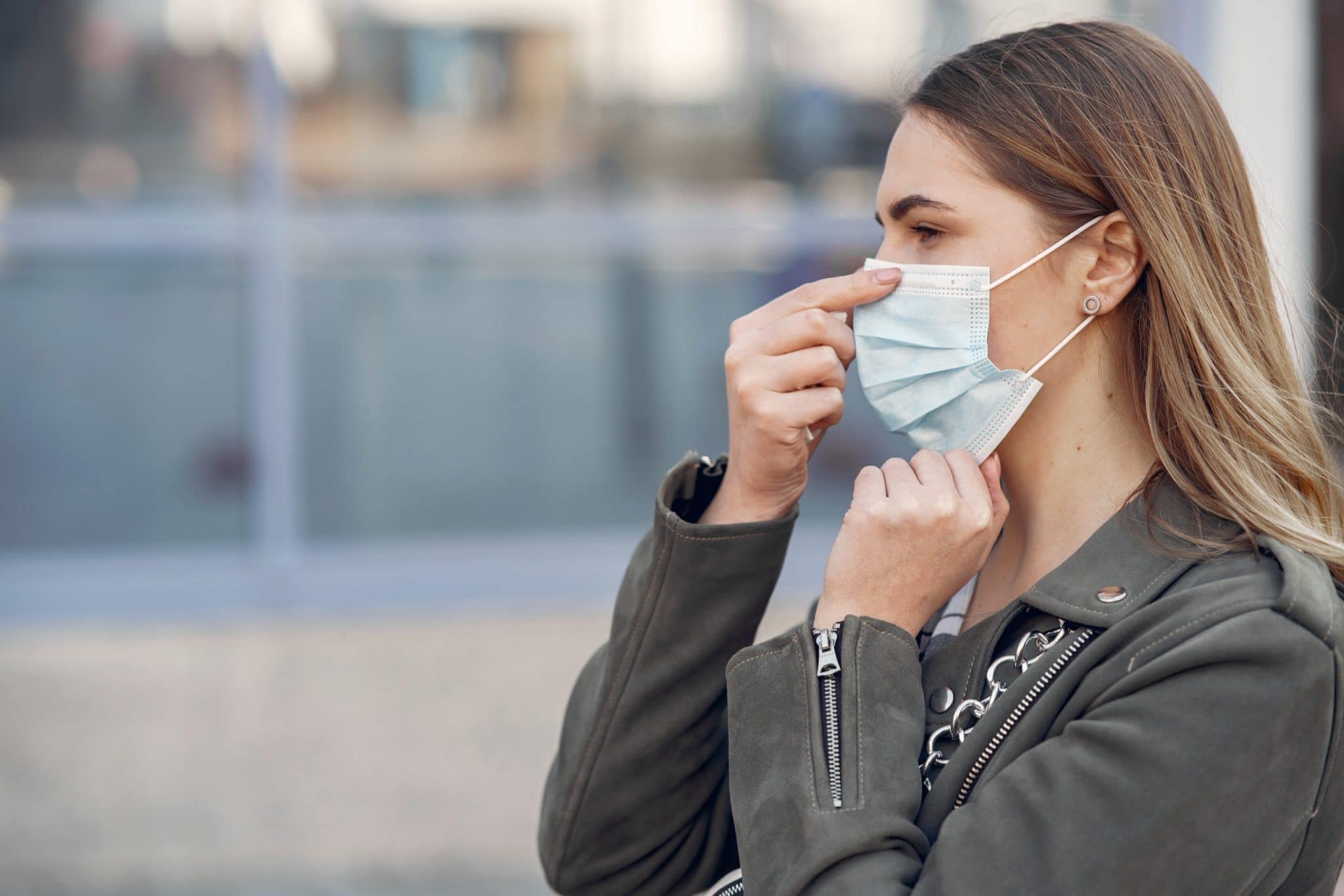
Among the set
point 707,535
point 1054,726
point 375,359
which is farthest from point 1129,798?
point 375,359

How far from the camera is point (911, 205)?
1602 millimetres

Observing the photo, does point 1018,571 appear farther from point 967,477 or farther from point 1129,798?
point 1129,798

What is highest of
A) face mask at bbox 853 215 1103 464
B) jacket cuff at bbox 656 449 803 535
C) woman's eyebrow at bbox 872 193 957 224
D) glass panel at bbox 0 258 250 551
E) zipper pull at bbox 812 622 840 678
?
woman's eyebrow at bbox 872 193 957 224

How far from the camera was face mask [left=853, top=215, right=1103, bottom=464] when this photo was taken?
1.60 meters

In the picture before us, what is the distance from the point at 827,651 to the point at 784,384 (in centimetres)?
37

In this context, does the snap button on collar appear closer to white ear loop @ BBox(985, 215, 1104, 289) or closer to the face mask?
the face mask

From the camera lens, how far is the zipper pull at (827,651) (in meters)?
1.38

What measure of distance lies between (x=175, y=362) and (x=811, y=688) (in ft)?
10.4

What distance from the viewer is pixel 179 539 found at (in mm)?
4043

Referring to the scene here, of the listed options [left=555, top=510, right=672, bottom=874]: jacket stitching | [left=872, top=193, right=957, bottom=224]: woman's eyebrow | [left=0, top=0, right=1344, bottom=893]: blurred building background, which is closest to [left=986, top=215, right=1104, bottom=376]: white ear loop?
[left=872, top=193, right=957, bottom=224]: woman's eyebrow

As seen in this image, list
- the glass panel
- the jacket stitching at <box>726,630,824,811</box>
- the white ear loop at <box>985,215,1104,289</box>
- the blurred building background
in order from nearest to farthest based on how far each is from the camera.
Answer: the jacket stitching at <box>726,630,824,811</box> < the white ear loop at <box>985,215,1104,289</box> < the blurred building background < the glass panel

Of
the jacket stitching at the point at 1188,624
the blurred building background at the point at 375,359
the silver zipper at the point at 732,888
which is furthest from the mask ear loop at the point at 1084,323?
the blurred building background at the point at 375,359

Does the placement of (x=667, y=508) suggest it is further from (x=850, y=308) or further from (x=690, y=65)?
(x=690, y=65)

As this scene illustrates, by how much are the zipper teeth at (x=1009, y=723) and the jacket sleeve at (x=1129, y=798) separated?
34 mm
